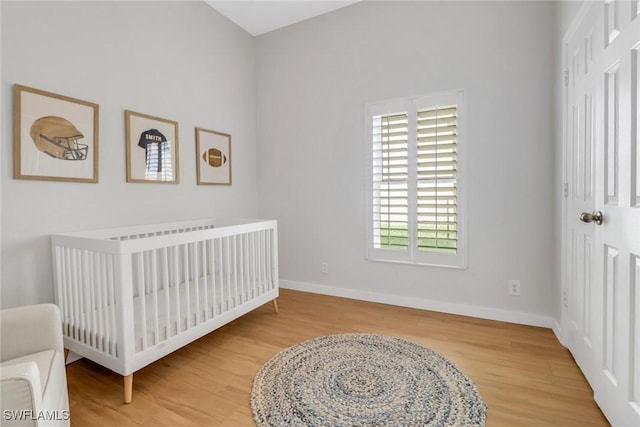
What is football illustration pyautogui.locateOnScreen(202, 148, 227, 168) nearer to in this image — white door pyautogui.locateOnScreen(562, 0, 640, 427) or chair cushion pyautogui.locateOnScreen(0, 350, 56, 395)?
chair cushion pyautogui.locateOnScreen(0, 350, 56, 395)

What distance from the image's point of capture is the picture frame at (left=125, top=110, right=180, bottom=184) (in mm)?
2160

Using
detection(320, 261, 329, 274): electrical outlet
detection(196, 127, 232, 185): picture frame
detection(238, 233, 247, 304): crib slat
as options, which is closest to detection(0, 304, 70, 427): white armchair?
detection(238, 233, 247, 304): crib slat

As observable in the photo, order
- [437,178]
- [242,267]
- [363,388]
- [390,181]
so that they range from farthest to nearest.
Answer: [390,181] < [437,178] < [242,267] < [363,388]

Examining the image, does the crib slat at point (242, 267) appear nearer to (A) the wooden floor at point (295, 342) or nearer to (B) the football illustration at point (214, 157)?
(A) the wooden floor at point (295, 342)

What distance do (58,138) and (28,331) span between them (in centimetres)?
111

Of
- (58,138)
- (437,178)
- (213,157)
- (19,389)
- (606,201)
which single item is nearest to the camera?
(19,389)

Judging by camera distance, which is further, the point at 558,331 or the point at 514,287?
the point at 514,287

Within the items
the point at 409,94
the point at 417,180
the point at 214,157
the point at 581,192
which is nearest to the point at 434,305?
the point at 417,180

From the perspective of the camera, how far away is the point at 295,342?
2.09m

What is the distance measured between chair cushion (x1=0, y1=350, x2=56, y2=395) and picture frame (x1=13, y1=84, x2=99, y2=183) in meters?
0.96

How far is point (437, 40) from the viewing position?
250cm

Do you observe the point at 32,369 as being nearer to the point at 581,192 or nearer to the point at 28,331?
the point at 28,331

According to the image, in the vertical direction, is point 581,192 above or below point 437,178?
below

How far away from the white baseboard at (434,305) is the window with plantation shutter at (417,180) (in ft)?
1.15
